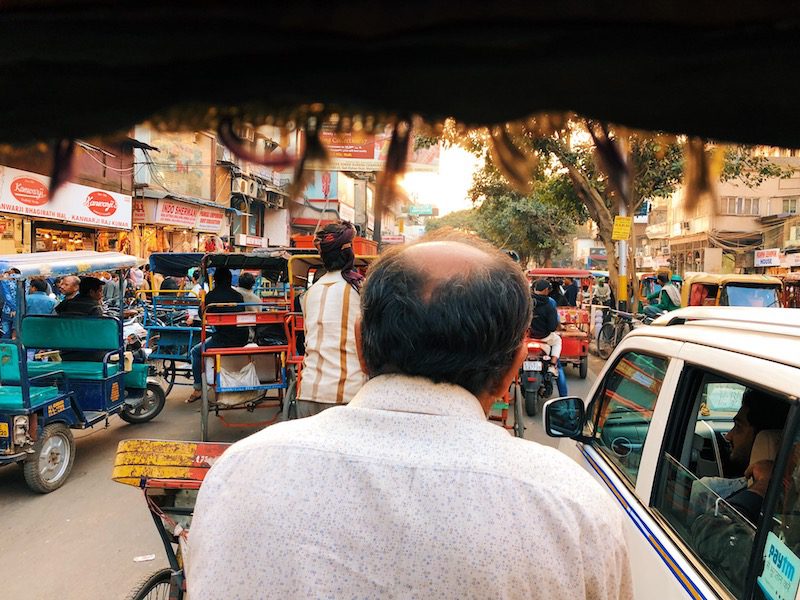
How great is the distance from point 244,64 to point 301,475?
2.11 feet

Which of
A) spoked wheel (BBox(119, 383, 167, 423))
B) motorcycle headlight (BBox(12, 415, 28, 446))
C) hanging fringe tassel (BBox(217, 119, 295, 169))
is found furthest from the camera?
spoked wheel (BBox(119, 383, 167, 423))

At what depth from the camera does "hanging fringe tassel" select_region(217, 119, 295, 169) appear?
0.97 meters

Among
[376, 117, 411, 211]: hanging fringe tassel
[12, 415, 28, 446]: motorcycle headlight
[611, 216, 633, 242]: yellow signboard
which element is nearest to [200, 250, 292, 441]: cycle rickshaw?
[12, 415, 28, 446]: motorcycle headlight

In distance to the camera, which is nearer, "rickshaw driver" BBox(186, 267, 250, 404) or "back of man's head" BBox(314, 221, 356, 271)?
"back of man's head" BBox(314, 221, 356, 271)

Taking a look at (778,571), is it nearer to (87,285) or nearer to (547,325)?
(547,325)

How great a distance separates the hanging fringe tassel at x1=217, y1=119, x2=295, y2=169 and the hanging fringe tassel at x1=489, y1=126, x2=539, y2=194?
344mm

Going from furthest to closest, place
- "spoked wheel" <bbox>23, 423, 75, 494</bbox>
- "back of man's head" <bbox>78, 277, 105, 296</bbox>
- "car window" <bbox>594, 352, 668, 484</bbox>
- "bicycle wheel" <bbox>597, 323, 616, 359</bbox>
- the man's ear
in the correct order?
"bicycle wheel" <bbox>597, 323, 616, 359</bbox> < "back of man's head" <bbox>78, 277, 105, 296</bbox> < "spoked wheel" <bbox>23, 423, 75, 494</bbox> < "car window" <bbox>594, 352, 668, 484</bbox> < the man's ear

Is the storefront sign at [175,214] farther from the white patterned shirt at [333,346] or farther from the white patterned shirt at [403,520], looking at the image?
the white patterned shirt at [403,520]

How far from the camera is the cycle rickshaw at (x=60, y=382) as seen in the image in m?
4.32

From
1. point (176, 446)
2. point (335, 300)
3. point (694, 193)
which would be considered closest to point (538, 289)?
point (335, 300)

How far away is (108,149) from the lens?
3.77ft

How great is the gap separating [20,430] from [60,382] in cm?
91

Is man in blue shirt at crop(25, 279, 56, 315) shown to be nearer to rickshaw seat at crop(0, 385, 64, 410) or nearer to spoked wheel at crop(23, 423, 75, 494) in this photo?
rickshaw seat at crop(0, 385, 64, 410)

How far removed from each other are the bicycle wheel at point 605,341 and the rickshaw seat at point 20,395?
409 inches
